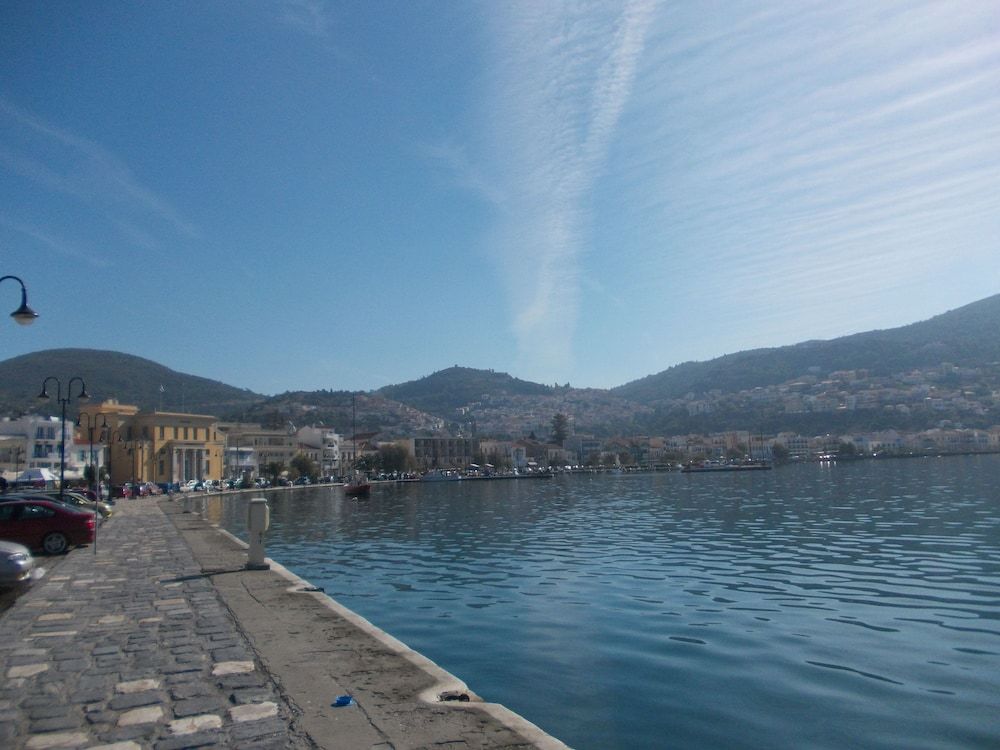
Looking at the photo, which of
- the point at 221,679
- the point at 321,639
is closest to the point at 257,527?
the point at 321,639

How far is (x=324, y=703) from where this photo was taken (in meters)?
5.93

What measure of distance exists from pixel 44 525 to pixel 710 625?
48.9 feet

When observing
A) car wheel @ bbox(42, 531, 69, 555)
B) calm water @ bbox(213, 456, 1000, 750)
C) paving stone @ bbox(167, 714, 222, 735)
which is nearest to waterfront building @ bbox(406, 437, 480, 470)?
calm water @ bbox(213, 456, 1000, 750)

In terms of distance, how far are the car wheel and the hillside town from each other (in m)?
9.48

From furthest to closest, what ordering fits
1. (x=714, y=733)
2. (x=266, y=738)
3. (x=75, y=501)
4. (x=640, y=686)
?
(x=75, y=501)
(x=640, y=686)
(x=714, y=733)
(x=266, y=738)

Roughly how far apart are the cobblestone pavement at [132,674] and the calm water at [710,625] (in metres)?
2.94

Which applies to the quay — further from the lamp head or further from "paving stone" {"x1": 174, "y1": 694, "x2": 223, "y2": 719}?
the lamp head

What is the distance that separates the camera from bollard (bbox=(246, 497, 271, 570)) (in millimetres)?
13117

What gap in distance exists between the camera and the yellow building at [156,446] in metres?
82.4

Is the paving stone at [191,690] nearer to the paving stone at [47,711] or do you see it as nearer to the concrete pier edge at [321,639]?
the concrete pier edge at [321,639]

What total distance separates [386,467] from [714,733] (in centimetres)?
12623

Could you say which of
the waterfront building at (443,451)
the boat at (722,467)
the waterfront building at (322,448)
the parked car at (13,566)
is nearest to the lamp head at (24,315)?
the parked car at (13,566)

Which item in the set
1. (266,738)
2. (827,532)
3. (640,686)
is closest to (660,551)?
(827,532)

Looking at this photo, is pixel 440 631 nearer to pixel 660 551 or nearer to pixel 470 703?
pixel 470 703
